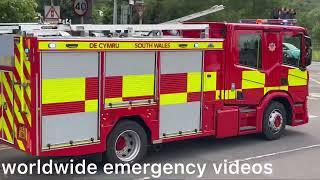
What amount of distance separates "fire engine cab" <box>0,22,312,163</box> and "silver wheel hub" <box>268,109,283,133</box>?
2 centimetres

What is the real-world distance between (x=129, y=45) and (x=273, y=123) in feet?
13.2

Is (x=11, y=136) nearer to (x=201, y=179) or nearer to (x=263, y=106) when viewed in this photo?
(x=201, y=179)

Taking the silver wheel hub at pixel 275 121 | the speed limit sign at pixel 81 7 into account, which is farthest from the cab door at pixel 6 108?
the speed limit sign at pixel 81 7

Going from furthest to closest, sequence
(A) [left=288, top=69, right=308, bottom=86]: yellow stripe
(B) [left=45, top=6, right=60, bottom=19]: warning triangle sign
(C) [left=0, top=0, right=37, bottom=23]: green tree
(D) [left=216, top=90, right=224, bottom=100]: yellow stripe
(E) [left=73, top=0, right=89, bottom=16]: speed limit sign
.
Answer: (B) [left=45, top=6, right=60, bottom=19]: warning triangle sign, (E) [left=73, top=0, right=89, bottom=16]: speed limit sign, (C) [left=0, top=0, right=37, bottom=23]: green tree, (A) [left=288, top=69, right=308, bottom=86]: yellow stripe, (D) [left=216, top=90, right=224, bottom=100]: yellow stripe

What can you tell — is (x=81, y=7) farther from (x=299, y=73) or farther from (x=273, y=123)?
(x=273, y=123)

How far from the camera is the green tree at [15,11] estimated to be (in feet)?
49.0

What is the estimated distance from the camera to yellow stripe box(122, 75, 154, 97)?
29.3 ft

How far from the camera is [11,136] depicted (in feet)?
28.4

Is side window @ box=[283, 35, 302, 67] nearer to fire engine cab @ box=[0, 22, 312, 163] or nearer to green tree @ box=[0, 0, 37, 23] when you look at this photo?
fire engine cab @ box=[0, 22, 312, 163]

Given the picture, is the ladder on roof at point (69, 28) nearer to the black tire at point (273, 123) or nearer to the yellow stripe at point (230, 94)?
the yellow stripe at point (230, 94)

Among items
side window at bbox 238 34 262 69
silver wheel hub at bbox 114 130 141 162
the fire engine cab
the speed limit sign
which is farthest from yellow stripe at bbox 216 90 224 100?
the speed limit sign

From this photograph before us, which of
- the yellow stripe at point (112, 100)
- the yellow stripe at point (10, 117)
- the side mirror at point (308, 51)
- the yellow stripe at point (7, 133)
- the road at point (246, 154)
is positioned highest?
the side mirror at point (308, 51)

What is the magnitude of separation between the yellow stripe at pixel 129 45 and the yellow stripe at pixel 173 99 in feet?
2.55

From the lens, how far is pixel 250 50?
429 inches
